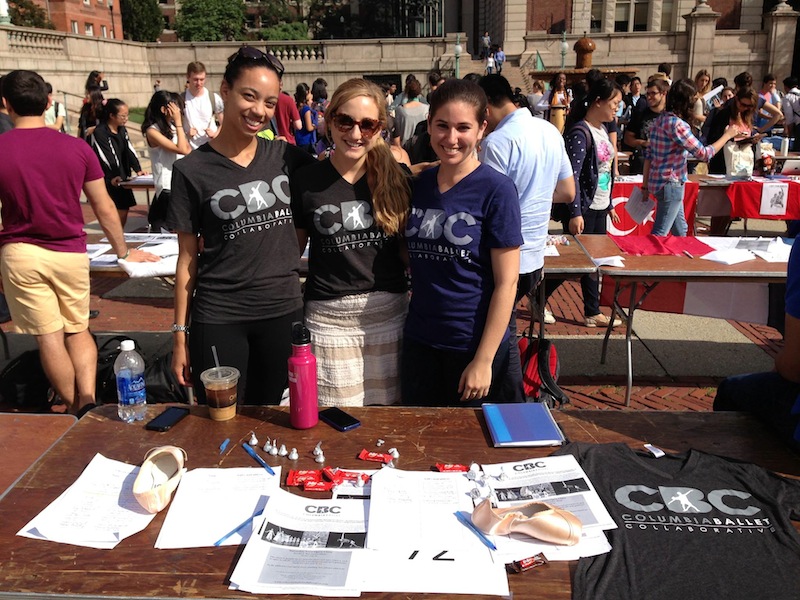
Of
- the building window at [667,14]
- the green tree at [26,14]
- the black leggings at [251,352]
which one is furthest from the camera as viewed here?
the green tree at [26,14]

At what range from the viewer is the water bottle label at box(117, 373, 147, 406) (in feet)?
7.42

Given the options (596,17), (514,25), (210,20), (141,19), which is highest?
(141,19)

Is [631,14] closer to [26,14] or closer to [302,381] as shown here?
[26,14]

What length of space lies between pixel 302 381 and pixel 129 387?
63cm

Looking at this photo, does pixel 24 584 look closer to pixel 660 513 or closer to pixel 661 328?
pixel 660 513

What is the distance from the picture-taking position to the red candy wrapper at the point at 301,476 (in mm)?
1908

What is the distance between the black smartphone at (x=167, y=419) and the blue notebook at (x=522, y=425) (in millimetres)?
1055

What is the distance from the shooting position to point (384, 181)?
2545mm

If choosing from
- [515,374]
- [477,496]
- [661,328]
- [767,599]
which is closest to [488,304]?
[515,374]

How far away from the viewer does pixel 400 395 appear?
2834mm

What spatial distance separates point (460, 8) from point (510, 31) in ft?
49.8

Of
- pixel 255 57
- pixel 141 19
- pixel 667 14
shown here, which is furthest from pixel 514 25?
pixel 141 19

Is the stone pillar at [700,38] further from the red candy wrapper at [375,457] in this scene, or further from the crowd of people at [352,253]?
the red candy wrapper at [375,457]

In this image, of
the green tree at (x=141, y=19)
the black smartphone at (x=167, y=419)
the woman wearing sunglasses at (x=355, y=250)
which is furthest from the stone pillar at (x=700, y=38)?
the green tree at (x=141, y=19)
